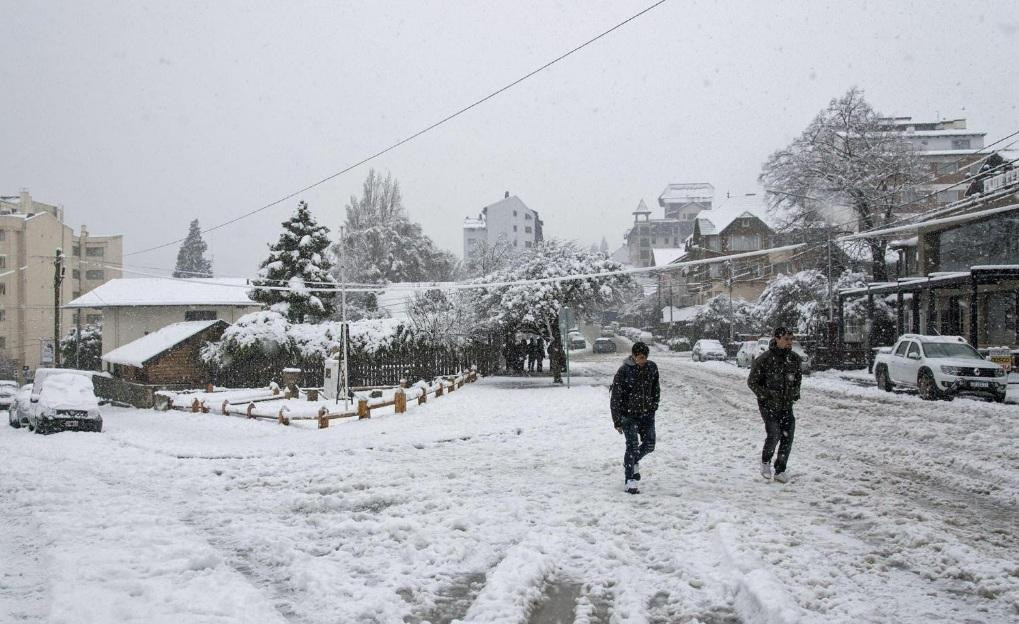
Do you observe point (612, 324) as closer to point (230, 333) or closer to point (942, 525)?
point (230, 333)

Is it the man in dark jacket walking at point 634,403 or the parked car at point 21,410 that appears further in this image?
the parked car at point 21,410

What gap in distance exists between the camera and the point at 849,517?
6.84 m

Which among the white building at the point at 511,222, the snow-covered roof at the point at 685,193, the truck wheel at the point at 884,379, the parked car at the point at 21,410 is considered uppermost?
the snow-covered roof at the point at 685,193

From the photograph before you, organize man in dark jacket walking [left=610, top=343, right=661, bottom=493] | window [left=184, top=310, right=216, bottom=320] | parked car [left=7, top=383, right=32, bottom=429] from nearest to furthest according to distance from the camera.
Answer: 1. man in dark jacket walking [left=610, top=343, right=661, bottom=493]
2. parked car [left=7, top=383, right=32, bottom=429]
3. window [left=184, top=310, right=216, bottom=320]

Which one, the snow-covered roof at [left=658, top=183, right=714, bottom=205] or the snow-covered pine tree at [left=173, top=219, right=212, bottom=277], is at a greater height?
the snow-covered roof at [left=658, top=183, right=714, bottom=205]

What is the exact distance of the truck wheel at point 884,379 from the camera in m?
21.4

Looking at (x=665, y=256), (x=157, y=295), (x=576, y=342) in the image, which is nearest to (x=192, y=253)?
(x=157, y=295)

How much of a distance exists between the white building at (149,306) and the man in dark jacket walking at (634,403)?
4213 cm

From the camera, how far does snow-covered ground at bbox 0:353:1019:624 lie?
4.71m

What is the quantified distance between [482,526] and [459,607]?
1948mm

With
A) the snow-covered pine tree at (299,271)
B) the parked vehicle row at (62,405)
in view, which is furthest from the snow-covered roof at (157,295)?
the parked vehicle row at (62,405)

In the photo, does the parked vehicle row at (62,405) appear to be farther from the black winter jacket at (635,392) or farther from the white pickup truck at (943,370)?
the white pickup truck at (943,370)

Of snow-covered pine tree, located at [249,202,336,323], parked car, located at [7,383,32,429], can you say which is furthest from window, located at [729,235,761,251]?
parked car, located at [7,383,32,429]

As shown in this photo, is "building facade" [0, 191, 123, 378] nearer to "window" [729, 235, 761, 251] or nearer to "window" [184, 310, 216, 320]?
"window" [184, 310, 216, 320]
